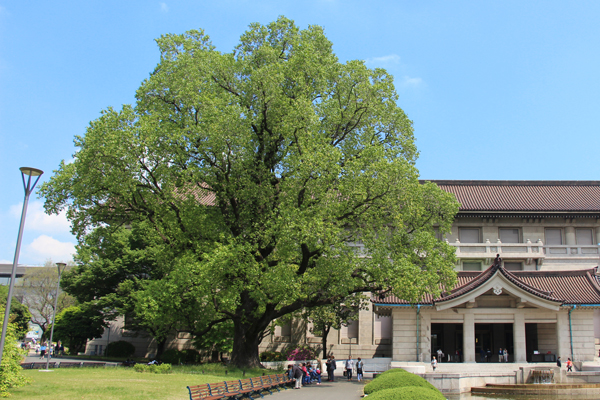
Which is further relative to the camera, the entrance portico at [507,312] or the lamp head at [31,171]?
the entrance portico at [507,312]

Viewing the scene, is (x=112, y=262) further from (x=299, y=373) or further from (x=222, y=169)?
(x=299, y=373)

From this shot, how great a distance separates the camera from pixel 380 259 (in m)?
23.4

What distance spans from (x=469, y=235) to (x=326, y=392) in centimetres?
2970

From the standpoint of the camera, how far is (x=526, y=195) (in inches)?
1869

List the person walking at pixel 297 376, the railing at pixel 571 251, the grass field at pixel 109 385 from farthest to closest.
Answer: the railing at pixel 571 251 → the person walking at pixel 297 376 → the grass field at pixel 109 385

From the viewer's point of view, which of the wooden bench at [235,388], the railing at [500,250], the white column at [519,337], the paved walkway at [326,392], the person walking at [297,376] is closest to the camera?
the wooden bench at [235,388]

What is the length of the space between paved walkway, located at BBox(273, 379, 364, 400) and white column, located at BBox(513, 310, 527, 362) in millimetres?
11119

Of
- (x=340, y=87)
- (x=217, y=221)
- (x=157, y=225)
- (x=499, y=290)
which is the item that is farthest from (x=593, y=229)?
(x=157, y=225)

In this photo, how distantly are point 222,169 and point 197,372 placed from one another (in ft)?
32.7

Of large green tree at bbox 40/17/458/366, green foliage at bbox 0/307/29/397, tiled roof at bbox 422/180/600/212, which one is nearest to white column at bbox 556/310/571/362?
large green tree at bbox 40/17/458/366

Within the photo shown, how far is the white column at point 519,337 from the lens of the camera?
29.7m

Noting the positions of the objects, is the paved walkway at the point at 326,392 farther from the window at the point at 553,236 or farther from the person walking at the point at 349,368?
the window at the point at 553,236

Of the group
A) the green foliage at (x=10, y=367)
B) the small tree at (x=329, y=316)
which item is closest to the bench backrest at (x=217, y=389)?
the green foliage at (x=10, y=367)

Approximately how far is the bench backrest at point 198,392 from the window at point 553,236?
39.8 meters
